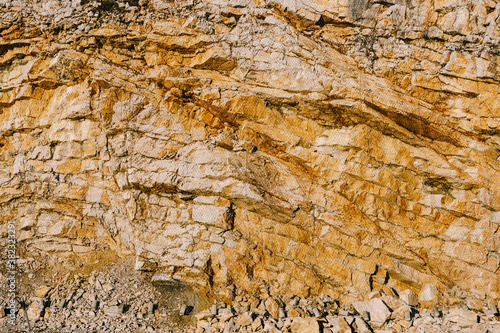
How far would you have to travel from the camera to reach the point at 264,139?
10.1m

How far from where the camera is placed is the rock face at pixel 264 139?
9312 mm

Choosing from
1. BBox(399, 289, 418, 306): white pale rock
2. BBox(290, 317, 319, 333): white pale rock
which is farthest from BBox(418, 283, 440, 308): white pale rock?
BBox(290, 317, 319, 333): white pale rock

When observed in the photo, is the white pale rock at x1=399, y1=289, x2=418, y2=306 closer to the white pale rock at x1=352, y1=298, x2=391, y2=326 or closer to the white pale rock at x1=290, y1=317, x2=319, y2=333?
the white pale rock at x1=352, y1=298, x2=391, y2=326

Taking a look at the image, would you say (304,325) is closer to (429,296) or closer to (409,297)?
(409,297)

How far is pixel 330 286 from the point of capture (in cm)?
976

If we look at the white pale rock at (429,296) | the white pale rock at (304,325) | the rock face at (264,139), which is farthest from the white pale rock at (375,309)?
the white pale rock at (304,325)

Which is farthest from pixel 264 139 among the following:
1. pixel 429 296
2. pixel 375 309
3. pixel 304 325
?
pixel 429 296

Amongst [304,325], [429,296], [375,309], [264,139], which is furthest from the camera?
[264,139]

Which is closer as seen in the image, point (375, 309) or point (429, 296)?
point (375, 309)

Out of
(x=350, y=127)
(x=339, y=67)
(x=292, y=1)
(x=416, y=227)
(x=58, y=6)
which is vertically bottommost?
(x=416, y=227)

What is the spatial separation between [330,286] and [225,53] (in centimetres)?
840

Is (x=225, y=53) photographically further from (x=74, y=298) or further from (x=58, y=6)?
(x=74, y=298)

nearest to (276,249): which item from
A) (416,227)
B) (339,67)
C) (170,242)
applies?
(170,242)

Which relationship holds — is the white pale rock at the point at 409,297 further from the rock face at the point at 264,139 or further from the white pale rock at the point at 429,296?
the rock face at the point at 264,139
